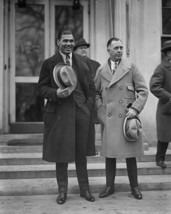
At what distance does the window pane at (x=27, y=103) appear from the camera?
7.87 meters

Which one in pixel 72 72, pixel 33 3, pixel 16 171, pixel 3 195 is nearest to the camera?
pixel 72 72

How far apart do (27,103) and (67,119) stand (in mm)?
3324

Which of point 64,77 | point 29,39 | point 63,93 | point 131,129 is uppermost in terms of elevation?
point 29,39

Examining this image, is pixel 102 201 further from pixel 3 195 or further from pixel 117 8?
pixel 117 8

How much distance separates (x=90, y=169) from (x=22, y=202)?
1303 millimetres

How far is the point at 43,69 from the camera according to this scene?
484cm

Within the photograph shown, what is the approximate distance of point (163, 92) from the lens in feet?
18.4

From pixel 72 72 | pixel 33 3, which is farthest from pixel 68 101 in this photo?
pixel 33 3

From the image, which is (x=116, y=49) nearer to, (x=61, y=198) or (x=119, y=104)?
(x=119, y=104)

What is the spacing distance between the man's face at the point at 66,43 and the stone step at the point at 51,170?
1874 mm

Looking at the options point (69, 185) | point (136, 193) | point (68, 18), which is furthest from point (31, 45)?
point (136, 193)

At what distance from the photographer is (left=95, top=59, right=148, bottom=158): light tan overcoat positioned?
489 cm

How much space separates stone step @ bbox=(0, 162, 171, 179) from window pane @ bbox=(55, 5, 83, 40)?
10.3ft

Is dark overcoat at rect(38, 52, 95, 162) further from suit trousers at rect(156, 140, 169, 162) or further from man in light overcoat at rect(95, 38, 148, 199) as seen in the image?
suit trousers at rect(156, 140, 169, 162)
